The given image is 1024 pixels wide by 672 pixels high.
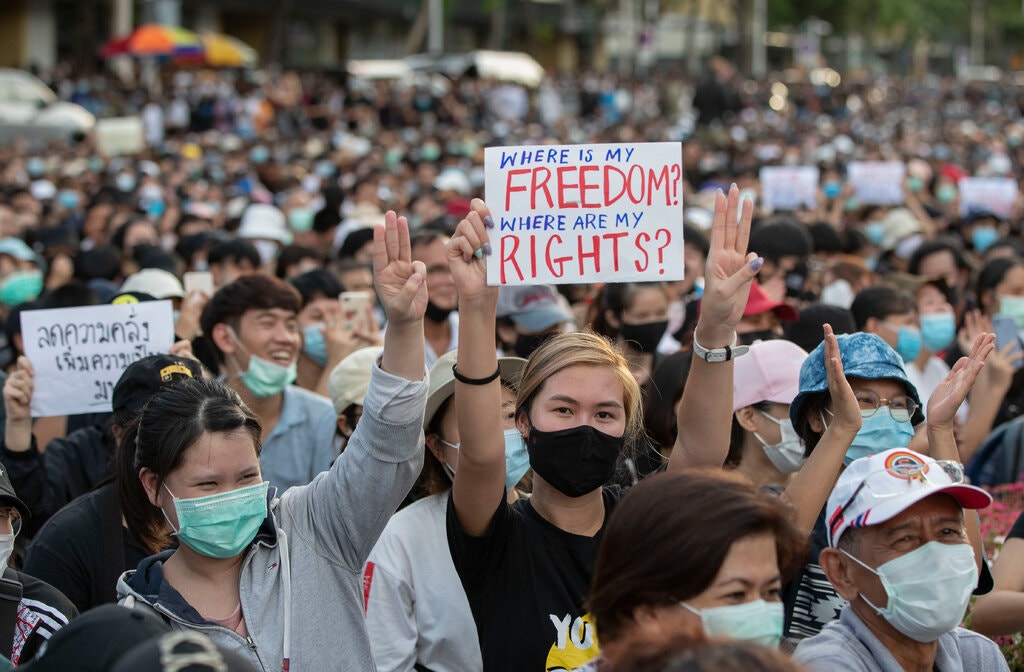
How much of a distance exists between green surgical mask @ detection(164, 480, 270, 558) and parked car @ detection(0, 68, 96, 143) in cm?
2416

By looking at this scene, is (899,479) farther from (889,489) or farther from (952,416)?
(952,416)

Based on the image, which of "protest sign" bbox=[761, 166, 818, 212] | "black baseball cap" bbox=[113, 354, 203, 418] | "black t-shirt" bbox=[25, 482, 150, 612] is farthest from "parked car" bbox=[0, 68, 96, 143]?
"black t-shirt" bbox=[25, 482, 150, 612]

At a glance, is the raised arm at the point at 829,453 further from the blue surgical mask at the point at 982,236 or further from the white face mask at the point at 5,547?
the blue surgical mask at the point at 982,236

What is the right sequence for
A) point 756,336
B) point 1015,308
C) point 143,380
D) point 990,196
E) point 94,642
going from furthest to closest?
point 990,196, point 1015,308, point 756,336, point 143,380, point 94,642

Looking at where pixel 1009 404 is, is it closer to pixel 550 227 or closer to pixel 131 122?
pixel 550 227

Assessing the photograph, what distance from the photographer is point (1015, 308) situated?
320 inches

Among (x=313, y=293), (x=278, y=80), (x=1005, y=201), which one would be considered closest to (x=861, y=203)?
(x=1005, y=201)

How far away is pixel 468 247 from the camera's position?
3.56 metres

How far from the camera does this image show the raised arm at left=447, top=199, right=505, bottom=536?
3430 mm

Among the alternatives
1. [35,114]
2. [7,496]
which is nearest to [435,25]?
[35,114]

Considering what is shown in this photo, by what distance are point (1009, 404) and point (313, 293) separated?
12.4 ft

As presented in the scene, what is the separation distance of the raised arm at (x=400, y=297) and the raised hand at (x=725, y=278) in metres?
0.76

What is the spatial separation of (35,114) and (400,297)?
1070 inches

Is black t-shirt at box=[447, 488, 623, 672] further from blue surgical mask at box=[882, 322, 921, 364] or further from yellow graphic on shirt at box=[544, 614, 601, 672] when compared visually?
blue surgical mask at box=[882, 322, 921, 364]
